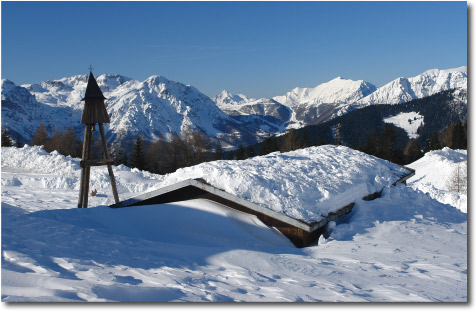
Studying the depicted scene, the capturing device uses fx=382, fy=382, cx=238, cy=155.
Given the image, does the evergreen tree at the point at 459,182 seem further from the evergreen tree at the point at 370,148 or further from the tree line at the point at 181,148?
the evergreen tree at the point at 370,148

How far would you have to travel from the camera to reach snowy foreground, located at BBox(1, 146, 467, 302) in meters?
5.12

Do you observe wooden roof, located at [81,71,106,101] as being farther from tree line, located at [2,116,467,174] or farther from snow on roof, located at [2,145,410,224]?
tree line, located at [2,116,467,174]

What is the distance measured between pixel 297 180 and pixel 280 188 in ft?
2.74

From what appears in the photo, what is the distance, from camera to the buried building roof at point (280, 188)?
9.28 meters

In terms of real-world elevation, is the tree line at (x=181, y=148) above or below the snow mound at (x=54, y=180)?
above

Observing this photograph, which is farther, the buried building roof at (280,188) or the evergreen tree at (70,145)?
the evergreen tree at (70,145)

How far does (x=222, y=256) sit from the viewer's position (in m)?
6.96

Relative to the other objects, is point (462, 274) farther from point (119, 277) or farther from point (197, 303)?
point (119, 277)

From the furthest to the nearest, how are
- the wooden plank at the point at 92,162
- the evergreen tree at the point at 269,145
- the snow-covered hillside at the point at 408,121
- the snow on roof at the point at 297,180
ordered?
the snow-covered hillside at the point at 408,121, the evergreen tree at the point at 269,145, the wooden plank at the point at 92,162, the snow on roof at the point at 297,180

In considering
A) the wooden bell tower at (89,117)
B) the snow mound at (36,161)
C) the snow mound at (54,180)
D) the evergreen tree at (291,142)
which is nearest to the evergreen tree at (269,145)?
Result: the evergreen tree at (291,142)

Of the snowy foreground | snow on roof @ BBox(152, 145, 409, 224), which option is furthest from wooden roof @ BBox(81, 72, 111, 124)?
the snowy foreground

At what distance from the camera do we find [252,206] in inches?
368

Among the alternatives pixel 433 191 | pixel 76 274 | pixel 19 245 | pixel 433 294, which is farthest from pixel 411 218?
pixel 433 191

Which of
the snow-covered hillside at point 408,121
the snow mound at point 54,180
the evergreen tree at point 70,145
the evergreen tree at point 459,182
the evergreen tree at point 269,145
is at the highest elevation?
the snow-covered hillside at point 408,121
